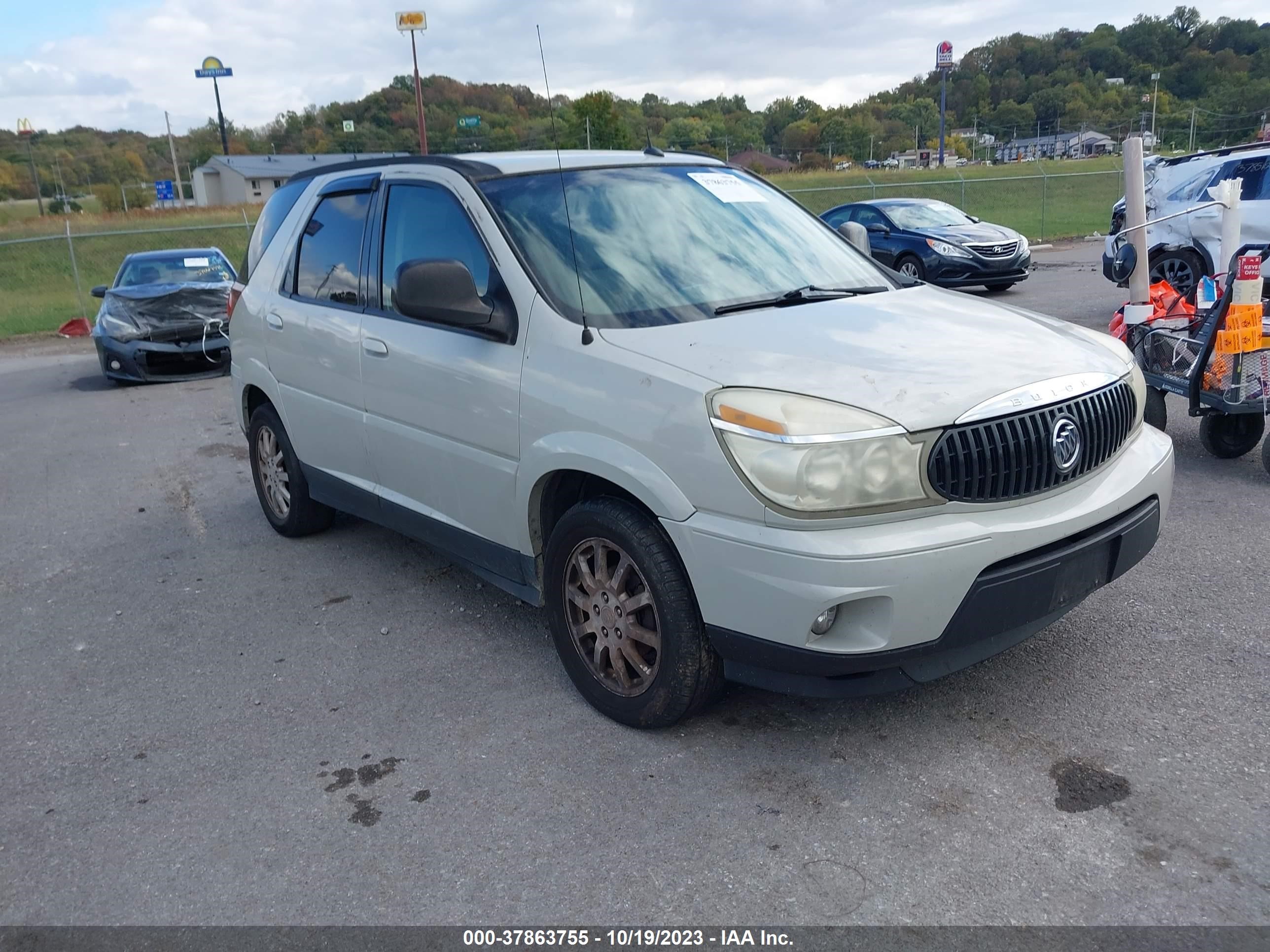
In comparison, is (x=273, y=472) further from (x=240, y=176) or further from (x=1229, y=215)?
(x=240, y=176)

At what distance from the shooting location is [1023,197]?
36.6 m

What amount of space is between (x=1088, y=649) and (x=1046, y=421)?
1.27 m

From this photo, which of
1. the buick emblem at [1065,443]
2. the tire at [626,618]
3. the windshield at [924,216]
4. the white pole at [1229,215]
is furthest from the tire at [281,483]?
the windshield at [924,216]

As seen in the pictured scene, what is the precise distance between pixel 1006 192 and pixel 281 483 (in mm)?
36693

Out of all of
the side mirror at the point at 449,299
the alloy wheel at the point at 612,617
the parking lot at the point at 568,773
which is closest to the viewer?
the parking lot at the point at 568,773

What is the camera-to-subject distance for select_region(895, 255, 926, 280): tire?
52.4ft

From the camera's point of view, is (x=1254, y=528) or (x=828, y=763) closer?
(x=828, y=763)

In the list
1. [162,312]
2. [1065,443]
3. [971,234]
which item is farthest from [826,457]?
[971,234]

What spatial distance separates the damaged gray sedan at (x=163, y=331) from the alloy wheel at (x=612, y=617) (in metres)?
10.2

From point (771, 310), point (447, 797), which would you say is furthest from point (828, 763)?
point (771, 310)

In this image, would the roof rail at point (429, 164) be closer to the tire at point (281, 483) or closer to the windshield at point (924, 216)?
the tire at point (281, 483)

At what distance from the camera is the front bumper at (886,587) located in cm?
290

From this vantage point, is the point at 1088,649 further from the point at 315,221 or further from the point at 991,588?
the point at 315,221

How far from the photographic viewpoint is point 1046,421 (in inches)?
125
